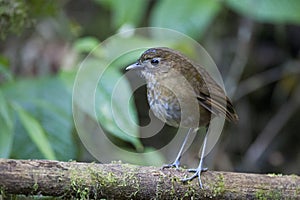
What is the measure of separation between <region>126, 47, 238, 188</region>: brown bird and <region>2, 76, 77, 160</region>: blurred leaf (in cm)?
72

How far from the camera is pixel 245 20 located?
490cm

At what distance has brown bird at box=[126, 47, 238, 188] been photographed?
2.33 metres

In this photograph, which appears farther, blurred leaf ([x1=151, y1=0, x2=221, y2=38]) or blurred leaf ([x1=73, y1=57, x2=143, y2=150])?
blurred leaf ([x1=151, y1=0, x2=221, y2=38])

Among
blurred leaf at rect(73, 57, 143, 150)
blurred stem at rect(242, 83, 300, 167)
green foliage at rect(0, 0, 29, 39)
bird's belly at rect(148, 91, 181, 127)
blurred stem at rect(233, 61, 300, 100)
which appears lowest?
bird's belly at rect(148, 91, 181, 127)

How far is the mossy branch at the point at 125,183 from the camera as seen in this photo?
1885 millimetres

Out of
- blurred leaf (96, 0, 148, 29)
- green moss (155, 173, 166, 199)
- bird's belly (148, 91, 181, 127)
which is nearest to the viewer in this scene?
green moss (155, 173, 166, 199)

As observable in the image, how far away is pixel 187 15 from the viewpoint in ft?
12.7

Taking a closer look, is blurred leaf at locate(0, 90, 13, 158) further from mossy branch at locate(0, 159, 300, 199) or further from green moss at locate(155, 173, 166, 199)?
green moss at locate(155, 173, 166, 199)

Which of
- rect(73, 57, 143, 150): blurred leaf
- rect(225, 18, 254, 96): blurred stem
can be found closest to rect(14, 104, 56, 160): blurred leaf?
rect(73, 57, 143, 150): blurred leaf

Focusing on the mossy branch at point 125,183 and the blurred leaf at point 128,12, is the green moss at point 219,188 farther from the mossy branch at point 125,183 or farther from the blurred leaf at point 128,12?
the blurred leaf at point 128,12

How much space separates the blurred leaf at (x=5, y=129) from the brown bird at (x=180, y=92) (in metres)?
0.62

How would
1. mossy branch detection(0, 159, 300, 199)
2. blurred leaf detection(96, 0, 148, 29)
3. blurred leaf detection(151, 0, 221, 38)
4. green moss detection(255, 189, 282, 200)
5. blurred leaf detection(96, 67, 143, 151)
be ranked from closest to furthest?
mossy branch detection(0, 159, 300, 199) → green moss detection(255, 189, 282, 200) → blurred leaf detection(96, 67, 143, 151) → blurred leaf detection(151, 0, 221, 38) → blurred leaf detection(96, 0, 148, 29)

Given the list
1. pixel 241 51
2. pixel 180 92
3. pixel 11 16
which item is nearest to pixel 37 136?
pixel 11 16

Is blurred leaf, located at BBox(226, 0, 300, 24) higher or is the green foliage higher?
blurred leaf, located at BBox(226, 0, 300, 24)
